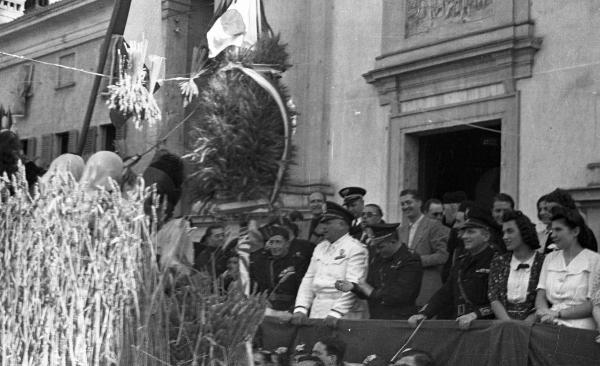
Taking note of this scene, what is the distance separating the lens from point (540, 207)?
7410mm

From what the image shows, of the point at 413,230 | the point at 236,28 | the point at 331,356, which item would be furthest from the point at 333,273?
the point at 236,28

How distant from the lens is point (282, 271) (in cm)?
780

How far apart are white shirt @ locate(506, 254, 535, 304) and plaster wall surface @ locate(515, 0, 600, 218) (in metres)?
3.07

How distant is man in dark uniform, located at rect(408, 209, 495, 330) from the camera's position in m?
6.48

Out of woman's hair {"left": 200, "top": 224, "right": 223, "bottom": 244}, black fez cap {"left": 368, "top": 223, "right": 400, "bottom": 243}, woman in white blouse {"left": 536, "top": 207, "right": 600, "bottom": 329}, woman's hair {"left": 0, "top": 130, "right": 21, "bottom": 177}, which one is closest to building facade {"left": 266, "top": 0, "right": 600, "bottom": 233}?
black fez cap {"left": 368, "top": 223, "right": 400, "bottom": 243}

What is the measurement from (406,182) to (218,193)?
12.9ft

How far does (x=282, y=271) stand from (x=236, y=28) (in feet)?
9.57

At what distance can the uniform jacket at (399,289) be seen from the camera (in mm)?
6988

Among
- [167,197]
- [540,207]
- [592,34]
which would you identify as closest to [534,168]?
[592,34]

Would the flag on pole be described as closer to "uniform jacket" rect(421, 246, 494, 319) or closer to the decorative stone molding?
the decorative stone molding

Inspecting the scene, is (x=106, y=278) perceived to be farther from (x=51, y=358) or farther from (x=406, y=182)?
(x=406, y=182)

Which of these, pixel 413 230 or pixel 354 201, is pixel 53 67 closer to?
pixel 354 201

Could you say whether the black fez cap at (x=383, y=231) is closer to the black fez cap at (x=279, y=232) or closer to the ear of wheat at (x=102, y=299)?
the black fez cap at (x=279, y=232)

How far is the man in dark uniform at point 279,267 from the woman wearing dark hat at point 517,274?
1.82 m
